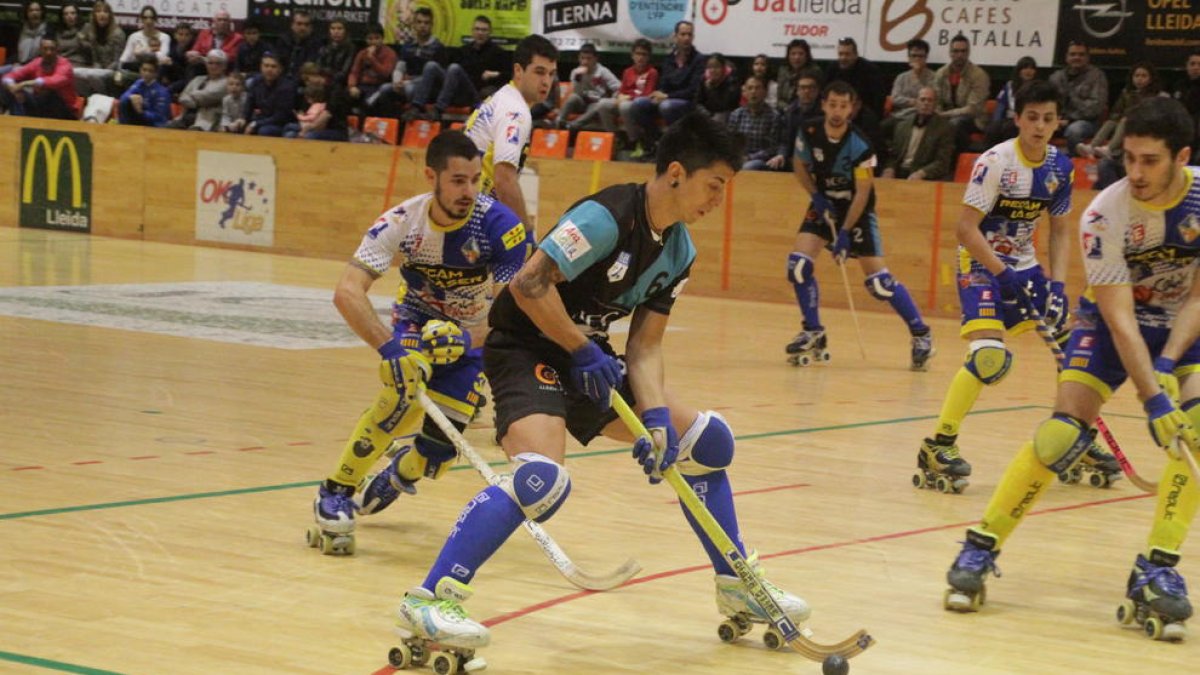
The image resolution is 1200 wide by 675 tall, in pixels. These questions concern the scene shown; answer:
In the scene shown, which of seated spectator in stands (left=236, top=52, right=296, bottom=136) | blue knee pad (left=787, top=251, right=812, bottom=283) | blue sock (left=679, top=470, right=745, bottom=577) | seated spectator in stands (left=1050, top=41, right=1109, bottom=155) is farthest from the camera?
seated spectator in stands (left=236, top=52, right=296, bottom=136)

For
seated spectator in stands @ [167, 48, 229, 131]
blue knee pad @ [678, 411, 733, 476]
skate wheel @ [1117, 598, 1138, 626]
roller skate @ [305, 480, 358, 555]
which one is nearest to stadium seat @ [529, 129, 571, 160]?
seated spectator in stands @ [167, 48, 229, 131]

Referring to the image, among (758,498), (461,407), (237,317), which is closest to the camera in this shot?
(461,407)

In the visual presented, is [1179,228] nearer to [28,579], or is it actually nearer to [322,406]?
[28,579]

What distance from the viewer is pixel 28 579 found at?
5.86 metres

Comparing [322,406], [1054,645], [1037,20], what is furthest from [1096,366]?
[1037,20]

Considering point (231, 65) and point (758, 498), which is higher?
point (231, 65)

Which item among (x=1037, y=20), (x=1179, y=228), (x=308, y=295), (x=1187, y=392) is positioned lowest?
(x=308, y=295)

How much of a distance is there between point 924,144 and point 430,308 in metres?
11.6

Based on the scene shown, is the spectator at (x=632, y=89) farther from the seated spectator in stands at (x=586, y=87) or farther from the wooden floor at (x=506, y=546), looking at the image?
the wooden floor at (x=506, y=546)

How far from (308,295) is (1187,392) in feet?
39.7

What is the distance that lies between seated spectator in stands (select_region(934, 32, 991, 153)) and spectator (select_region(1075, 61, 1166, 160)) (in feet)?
4.26

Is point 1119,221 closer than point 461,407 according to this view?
Yes

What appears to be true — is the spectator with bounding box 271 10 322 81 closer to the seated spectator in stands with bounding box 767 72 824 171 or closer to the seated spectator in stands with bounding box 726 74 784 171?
the seated spectator in stands with bounding box 726 74 784 171

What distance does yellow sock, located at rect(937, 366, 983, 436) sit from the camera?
853 cm
